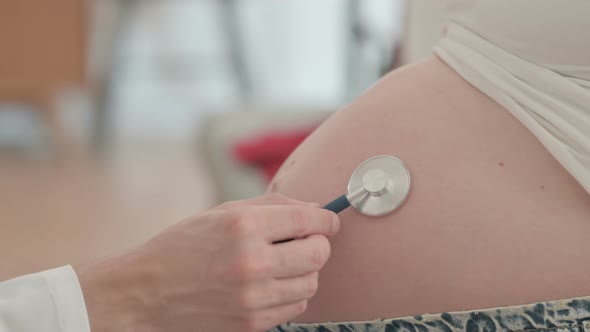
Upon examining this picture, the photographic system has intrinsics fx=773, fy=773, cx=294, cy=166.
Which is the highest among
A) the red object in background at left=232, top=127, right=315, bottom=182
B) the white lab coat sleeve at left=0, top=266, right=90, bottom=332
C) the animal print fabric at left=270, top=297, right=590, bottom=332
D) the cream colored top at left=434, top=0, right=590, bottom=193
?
the red object in background at left=232, top=127, right=315, bottom=182

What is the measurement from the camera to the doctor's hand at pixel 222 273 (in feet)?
2.11

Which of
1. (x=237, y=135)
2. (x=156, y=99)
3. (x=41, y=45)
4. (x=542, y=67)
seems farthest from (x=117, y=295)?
(x=156, y=99)

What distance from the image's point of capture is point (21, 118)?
372cm

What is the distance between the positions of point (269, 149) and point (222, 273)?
3.09 ft

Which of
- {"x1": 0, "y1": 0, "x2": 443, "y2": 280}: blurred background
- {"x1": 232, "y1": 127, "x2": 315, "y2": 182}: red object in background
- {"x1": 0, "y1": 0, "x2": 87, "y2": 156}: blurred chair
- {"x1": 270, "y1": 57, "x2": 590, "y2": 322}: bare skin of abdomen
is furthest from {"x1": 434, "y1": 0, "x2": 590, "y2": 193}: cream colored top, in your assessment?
{"x1": 0, "y1": 0, "x2": 87, "y2": 156}: blurred chair

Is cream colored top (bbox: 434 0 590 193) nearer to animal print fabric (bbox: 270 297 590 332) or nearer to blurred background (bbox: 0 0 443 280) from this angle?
animal print fabric (bbox: 270 297 590 332)

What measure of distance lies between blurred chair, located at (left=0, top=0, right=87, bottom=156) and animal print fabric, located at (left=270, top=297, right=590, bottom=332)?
2764 millimetres

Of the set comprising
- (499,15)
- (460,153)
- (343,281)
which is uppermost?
(499,15)

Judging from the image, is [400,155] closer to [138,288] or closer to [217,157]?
[138,288]

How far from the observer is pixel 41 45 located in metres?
3.20

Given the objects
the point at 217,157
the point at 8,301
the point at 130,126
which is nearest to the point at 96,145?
the point at 130,126

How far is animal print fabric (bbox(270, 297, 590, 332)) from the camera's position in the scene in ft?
2.16

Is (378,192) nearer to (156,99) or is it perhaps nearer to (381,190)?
(381,190)

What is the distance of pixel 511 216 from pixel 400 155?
0.12 metres
